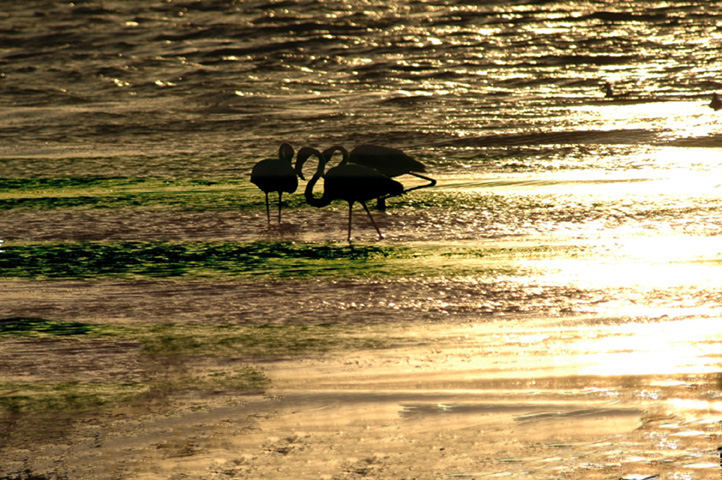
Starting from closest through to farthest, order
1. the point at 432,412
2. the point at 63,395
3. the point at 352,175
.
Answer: the point at 432,412, the point at 63,395, the point at 352,175

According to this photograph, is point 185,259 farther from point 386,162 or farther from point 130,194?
point 130,194

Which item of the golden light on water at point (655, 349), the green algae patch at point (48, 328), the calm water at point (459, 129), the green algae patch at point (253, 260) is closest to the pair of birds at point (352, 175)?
the calm water at point (459, 129)

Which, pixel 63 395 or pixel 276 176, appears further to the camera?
pixel 276 176

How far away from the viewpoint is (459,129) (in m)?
14.6

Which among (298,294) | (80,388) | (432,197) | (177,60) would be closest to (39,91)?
(177,60)

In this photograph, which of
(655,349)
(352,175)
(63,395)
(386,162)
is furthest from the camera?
(386,162)

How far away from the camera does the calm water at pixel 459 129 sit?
6.43 meters

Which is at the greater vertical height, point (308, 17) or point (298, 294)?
point (308, 17)

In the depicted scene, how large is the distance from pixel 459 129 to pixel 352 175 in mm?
6293

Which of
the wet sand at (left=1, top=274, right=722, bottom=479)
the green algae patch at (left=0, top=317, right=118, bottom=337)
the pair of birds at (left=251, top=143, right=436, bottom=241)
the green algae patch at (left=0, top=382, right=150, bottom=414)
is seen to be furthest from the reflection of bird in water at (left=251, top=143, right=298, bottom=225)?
the green algae patch at (left=0, top=382, right=150, bottom=414)

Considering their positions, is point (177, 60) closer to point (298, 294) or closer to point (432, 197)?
point (432, 197)

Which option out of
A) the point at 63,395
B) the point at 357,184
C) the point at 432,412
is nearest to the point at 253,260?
the point at 357,184

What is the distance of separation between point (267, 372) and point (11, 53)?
65.3 feet

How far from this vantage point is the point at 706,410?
438cm
